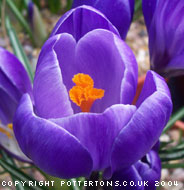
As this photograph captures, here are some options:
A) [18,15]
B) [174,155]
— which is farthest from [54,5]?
[174,155]

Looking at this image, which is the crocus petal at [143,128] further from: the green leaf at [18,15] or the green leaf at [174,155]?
the green leaf at [18,15]

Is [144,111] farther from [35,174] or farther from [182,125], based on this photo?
[182,125]

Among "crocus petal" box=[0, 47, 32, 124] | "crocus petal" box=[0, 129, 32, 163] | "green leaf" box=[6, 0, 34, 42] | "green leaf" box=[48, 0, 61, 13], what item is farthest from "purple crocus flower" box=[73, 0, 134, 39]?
"green leaf" box=[48, 0, 61, 13]

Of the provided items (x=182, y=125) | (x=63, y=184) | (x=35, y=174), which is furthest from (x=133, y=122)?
(x=182, y=125)

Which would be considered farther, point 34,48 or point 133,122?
point 34,48

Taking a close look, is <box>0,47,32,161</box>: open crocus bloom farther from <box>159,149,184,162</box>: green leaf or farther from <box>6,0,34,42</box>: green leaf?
<box>6,0,34,42</box>: green leaf

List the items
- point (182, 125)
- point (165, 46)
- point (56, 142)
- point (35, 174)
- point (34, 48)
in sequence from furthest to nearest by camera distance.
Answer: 1. point (34, 48)
2. point (182, 125)
3. point (35, 174)
4. point (165, 46)
5. point (56, 142)

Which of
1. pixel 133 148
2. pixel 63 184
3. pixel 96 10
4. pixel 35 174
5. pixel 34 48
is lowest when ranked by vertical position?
pixel 35 174

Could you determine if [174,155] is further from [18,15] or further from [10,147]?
[18,15]
